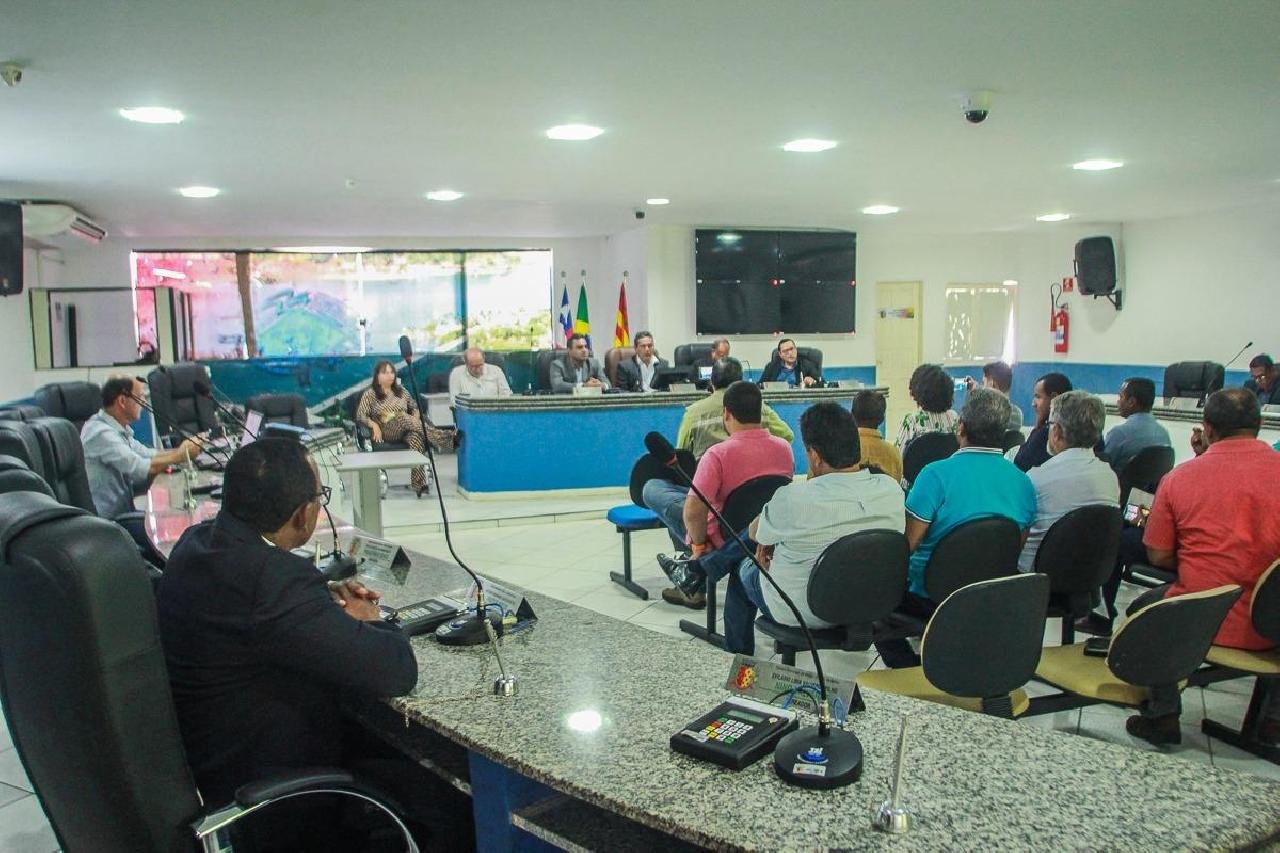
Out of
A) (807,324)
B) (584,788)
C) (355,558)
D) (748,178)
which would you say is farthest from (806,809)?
(807,324)

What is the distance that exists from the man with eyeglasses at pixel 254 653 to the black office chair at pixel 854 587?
1.31 m

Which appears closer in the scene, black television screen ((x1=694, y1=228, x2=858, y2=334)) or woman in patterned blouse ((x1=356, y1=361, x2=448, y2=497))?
woman in patterned blouse ((x1=356, y1=361, x2=448, y2=497))

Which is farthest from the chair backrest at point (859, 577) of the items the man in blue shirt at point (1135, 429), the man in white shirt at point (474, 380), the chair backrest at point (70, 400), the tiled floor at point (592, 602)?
the man in white shirt at point (474, 380)

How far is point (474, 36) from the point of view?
3.40 meters

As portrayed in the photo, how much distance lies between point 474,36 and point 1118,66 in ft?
8.86

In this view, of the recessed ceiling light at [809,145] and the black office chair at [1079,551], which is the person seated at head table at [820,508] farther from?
the recessed ceiling light at [809,145]

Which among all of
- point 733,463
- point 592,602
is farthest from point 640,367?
point 733,463

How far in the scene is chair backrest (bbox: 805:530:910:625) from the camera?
2654 millimetres

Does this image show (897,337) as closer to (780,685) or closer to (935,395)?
(935,395)

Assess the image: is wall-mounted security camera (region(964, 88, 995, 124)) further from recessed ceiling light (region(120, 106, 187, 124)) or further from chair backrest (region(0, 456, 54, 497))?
chair backrest (region(0, 456, 54, 497))

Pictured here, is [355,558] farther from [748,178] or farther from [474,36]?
[748,178]

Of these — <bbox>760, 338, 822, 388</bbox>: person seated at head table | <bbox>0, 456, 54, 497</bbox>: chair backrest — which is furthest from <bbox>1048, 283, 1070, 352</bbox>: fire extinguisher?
<bbox>0, 456, 54, 497</bbox>: chair backrest

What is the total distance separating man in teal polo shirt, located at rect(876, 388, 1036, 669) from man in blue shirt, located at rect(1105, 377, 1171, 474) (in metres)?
1.72

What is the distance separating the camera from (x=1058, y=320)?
11.4 meters
